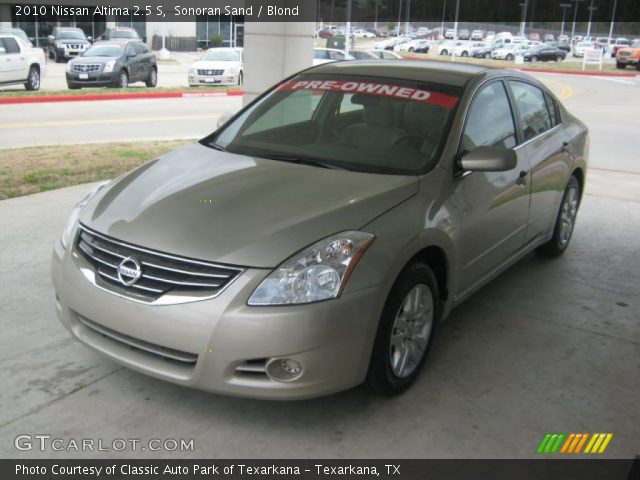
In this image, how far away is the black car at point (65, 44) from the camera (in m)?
34.5

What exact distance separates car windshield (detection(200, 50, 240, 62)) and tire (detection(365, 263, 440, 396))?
21.1 metres

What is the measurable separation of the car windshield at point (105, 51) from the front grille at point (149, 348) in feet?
64.1

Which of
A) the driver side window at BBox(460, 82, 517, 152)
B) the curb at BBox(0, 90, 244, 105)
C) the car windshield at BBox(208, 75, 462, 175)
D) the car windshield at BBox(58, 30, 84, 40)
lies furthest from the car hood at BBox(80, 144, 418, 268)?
the car windshield at BBox(58, 30, 84, 40)

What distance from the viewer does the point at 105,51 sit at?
21.4m

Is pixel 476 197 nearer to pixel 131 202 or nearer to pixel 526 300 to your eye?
pixel 526 300

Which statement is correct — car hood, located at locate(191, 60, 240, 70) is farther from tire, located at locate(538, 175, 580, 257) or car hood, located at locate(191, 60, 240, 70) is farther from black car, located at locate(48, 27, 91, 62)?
tire, located at locate(538, 175, 580, 257)

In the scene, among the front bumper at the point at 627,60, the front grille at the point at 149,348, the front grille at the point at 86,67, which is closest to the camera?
the front grille at the point at 149,348

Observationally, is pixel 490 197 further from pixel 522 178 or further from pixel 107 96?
pixel 107 96

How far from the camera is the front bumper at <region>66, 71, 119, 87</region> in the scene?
2080 centimetres

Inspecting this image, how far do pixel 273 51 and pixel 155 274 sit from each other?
654 cm

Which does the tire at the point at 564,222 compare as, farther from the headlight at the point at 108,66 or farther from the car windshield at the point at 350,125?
the headlight at the point at 108,66

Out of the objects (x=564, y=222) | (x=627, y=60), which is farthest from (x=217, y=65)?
(x=627, y=60)

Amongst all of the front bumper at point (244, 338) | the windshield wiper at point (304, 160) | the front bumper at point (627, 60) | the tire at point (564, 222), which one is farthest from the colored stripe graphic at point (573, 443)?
the front bumper at point (627, 60)

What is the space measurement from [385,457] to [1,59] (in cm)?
1912
